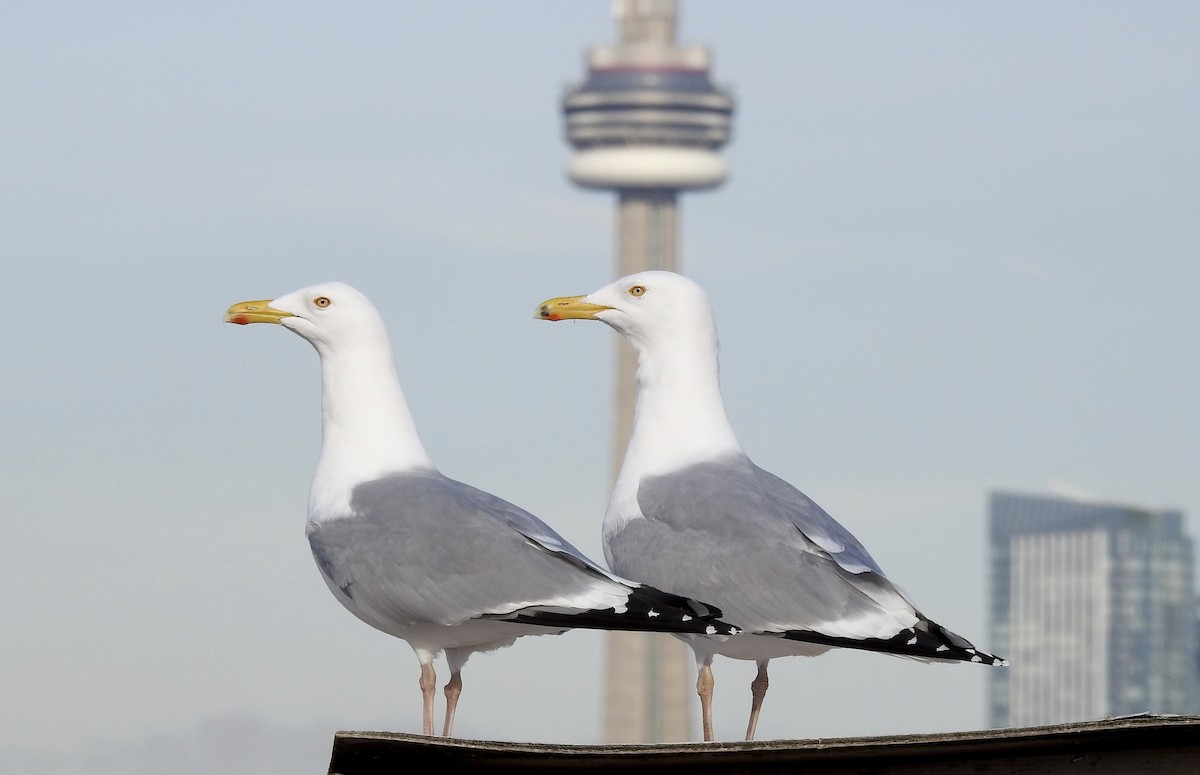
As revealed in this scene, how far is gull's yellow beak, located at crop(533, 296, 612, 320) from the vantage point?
50.4 ft

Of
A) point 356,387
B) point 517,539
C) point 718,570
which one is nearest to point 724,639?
point 718,570

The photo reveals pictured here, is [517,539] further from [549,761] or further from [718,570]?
[549,761]

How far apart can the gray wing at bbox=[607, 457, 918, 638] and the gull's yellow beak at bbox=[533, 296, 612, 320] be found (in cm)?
118

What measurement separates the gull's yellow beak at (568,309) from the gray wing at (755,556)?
1.18 metres

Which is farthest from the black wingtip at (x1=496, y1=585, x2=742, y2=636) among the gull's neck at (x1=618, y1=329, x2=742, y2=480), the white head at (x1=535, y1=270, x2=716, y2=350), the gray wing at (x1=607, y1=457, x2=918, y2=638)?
the white head at (x1=535, y1=270, x2=716, y2=350)

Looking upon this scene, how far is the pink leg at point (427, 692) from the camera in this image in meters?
14.1

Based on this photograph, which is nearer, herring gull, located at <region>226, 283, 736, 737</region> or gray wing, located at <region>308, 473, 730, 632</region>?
gray wing, located at <region>308, 473, 730, 632</region>

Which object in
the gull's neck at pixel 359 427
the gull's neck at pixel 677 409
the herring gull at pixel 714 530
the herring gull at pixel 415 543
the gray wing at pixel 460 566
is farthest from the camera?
the gull's neck at pixel 677 409

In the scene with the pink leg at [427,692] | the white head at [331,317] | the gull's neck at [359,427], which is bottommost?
the pink leg at [427,692]

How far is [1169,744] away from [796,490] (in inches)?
184

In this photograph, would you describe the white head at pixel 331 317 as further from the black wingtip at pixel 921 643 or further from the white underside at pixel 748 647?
the black wingtip at pixel 921 643

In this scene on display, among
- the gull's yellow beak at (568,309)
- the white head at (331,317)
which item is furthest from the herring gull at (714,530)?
the white head at (331,317)

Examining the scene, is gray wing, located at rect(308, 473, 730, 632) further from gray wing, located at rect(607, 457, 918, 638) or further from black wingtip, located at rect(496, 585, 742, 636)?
gray wing, located at rect(607, 457, 918, 638)

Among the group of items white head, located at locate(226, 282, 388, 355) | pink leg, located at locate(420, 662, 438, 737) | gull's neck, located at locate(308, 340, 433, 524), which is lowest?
pink leg, located at locate(420, 662, 438, 737)
